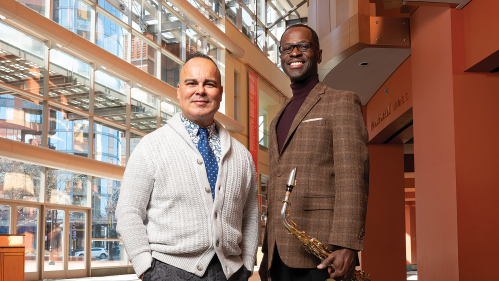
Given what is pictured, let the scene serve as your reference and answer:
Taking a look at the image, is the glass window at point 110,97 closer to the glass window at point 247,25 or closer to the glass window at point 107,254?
the glass window at point 107,254

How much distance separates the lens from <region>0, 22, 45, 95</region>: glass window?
34.8ft

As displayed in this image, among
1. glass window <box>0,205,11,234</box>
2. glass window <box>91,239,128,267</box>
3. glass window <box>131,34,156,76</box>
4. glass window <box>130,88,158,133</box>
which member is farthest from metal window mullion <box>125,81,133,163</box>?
glass window <box>0,205,11,234</box>

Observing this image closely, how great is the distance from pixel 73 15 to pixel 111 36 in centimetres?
140

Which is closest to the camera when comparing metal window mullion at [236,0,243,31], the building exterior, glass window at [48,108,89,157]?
the building exterior

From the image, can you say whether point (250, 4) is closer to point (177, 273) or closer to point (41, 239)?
point (41, 239)

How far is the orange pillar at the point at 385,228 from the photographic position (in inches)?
335

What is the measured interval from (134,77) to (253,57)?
9760 mm

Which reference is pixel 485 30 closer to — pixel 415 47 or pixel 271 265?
pixel 415 47

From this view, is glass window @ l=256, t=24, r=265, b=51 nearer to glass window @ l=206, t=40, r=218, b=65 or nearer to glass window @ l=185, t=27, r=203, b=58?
glass window @ l=206, t=40, r=218, b=65

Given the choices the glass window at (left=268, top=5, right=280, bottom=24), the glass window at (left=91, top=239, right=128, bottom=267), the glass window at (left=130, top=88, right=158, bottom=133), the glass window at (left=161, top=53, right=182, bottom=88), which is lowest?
the glass window at (left=91, top=239, right=128, bottom=267)

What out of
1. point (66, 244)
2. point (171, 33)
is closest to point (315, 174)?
point (66, 244)

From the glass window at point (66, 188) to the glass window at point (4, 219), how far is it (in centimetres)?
124

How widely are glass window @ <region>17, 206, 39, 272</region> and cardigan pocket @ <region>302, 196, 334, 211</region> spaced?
412 inches

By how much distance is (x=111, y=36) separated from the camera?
13.7 meters
